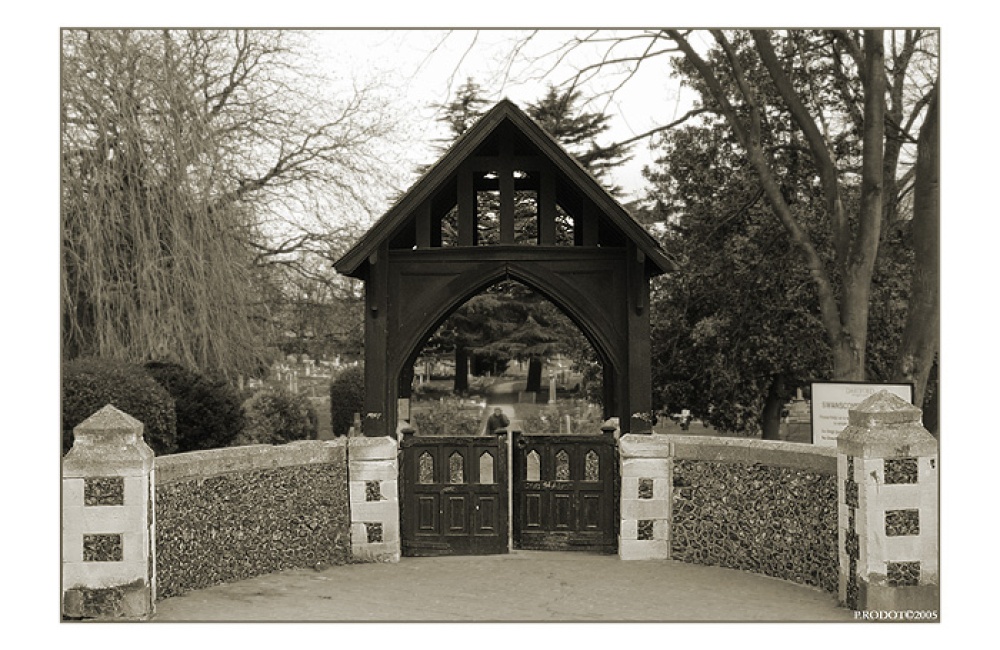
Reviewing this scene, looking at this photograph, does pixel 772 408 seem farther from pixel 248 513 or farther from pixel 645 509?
pixel 248 513

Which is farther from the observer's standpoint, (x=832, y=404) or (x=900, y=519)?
(x=832, y=404)

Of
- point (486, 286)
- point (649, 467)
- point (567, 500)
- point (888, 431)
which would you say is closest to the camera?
point (888, 431)

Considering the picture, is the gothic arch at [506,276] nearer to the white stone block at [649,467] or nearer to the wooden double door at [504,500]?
the white stone block at [649,467]

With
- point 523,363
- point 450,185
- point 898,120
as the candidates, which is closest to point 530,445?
point 450,185

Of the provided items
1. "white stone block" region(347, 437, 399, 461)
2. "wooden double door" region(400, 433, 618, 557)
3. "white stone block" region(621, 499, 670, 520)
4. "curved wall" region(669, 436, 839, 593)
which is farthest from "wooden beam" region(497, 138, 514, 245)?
"white stone block" region(621, 499, 670, 520)

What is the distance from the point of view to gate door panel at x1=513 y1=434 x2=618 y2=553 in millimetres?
9156

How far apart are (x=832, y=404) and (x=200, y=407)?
8.02m

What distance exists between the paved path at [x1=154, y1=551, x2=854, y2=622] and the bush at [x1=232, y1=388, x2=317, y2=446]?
8157 mm

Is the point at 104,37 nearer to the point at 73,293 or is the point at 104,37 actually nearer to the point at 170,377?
the point at 73,293

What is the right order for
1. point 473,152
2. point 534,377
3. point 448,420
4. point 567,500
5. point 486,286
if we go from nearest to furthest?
point 473,152 → point 486,286 → point 567,500 → point 448,420 → point 534,377

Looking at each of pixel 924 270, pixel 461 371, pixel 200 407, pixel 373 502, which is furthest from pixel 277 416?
pixel 461 371

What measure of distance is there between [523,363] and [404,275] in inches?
895

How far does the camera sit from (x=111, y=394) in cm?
1030

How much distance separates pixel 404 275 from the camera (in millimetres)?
9039
